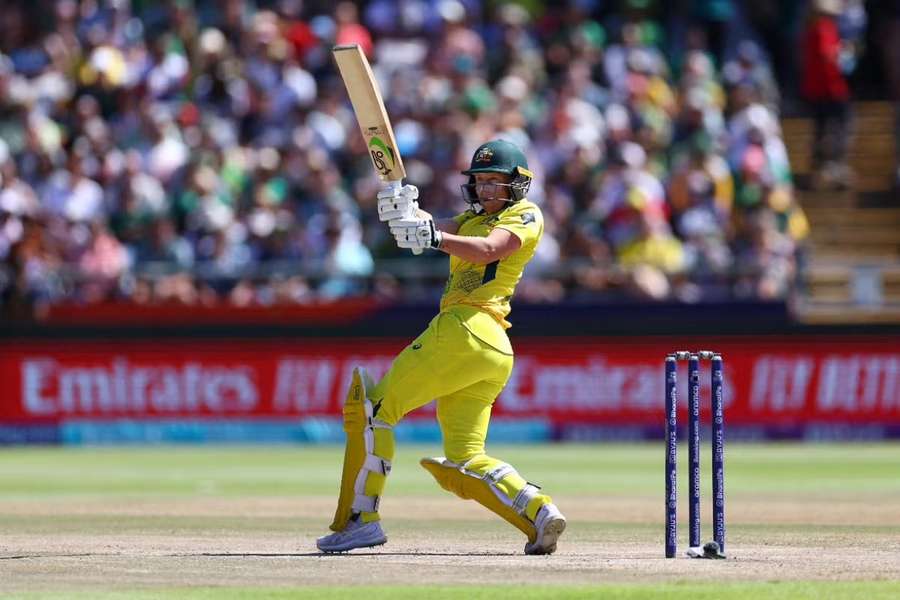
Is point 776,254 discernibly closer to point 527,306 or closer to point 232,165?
point 527,306

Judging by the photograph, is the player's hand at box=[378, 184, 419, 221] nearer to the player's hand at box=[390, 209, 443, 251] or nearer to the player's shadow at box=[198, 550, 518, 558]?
the player's hand at box=[390, 209, 443, 251]

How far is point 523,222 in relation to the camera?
360 inches

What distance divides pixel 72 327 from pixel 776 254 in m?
7.88

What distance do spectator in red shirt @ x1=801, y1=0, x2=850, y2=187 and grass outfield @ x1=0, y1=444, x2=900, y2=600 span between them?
173 inches

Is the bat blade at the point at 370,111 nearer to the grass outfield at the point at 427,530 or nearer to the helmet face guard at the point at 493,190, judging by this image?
the helmet face guard at the point at 493,190

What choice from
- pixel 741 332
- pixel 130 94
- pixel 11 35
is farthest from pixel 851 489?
pixel 11 35

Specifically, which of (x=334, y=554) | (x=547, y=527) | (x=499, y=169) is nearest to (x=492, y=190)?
(x=499, y=169)

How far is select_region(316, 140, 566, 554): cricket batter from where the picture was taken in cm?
902

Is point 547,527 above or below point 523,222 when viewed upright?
below

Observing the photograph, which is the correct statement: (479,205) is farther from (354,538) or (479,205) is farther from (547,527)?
(354,538)

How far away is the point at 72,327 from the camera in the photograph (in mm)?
20469

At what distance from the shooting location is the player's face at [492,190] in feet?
30.3

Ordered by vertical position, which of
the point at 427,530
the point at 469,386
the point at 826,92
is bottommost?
the point at 427,530

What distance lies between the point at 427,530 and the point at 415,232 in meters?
2.99
